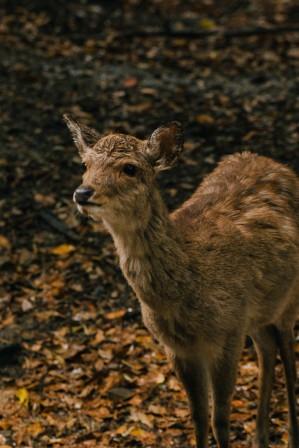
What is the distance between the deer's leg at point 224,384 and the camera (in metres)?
5.01

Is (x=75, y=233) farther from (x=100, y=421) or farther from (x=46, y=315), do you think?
(x=100, y=421)

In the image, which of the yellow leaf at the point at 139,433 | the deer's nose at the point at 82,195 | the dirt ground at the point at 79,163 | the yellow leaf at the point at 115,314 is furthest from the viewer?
the yellow leaf at the point at 115,314

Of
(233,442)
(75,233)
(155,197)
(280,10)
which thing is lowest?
(233,442)

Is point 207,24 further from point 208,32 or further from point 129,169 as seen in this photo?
point 129,169

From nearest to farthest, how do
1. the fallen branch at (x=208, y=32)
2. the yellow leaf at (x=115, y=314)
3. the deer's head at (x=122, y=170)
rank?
the deer's head at (x=122, y=170) → the yellow leaf at (x=115, y=314) → the fallen branch at (x=208, y=32)

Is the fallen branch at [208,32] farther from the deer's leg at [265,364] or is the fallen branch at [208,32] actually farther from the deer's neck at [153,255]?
the deer's neck at [153,255]

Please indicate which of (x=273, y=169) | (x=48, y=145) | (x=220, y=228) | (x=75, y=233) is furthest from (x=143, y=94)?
(x=220, y=228)

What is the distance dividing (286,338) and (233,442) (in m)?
0.93

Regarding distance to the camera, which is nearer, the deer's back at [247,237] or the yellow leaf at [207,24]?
the deer's back at [247,237]

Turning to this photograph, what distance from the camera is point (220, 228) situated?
5.12 meters

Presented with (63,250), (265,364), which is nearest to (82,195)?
(265,364)

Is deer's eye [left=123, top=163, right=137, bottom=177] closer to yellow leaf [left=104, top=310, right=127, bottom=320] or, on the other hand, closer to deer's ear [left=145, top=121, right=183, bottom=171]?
deer's ear [left=145, top=121, right=183, bottom=171]

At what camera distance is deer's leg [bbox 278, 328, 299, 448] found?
19.2 feet

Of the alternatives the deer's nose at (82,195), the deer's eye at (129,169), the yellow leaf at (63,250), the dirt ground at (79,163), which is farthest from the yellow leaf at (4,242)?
the deer's nose at (82,195)
